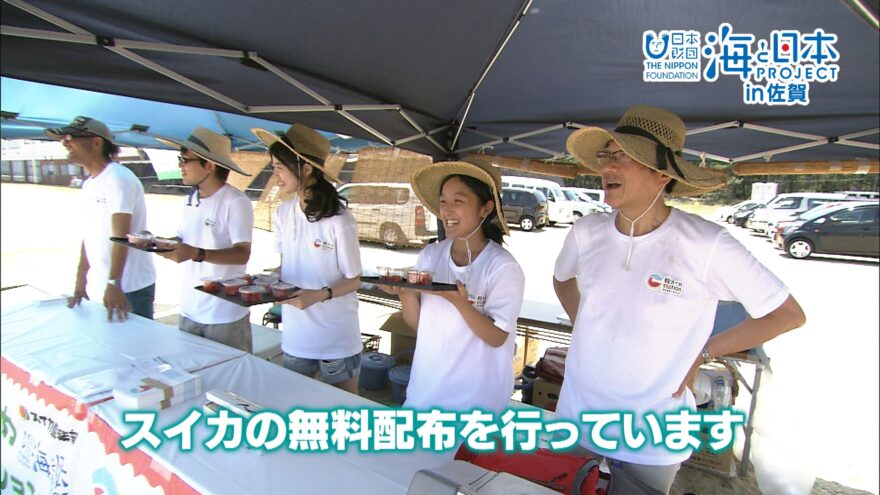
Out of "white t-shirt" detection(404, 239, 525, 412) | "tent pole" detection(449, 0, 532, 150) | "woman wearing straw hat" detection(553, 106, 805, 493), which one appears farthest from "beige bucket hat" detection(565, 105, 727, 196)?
"tent pole" detection(449, 0, 532, 150)

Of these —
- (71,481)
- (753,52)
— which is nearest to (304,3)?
(71,481)

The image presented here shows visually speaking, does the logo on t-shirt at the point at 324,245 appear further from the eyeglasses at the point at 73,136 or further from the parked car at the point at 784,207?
the parked car at the point at 784,207

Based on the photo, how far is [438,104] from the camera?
3.23 m

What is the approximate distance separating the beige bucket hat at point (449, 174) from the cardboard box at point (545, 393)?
1.85m

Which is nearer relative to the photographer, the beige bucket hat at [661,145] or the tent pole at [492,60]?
the beige bucket hat at [661,145]

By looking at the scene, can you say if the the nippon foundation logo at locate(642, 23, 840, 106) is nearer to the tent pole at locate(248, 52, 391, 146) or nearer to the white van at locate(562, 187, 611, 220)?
the tent pole at locate(248, 52, 391, 146)

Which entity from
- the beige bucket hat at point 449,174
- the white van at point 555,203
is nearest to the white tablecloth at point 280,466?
the beige bucket hat at point 449,174

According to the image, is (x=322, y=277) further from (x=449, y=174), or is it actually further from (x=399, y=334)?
(x=399, y=334)

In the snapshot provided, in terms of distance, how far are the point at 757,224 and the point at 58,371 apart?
646 inches

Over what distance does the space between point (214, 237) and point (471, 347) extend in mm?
1522

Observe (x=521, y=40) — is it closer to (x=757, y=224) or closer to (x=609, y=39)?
(x=609, y=39)

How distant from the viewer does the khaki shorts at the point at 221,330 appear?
2.19 m

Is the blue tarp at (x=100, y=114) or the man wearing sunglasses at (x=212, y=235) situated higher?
the blue tarp at (x=100, y=114)

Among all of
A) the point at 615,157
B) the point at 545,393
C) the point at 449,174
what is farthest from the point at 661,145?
the point at 545,393
